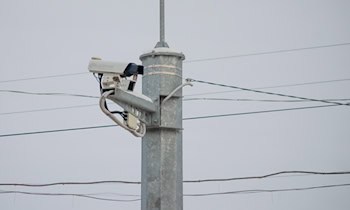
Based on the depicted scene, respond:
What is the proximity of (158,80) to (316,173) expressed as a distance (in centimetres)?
584

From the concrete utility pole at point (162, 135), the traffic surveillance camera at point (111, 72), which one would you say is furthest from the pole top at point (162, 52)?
the traffic surveillance camera at point (111, 72)

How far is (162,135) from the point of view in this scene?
98.2 inches

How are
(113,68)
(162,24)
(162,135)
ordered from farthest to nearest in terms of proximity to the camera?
(162,24), (162,135), (113,68)

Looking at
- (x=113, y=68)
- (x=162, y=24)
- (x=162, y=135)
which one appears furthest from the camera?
(x=162, y=24)

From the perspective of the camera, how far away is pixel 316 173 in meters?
7.88

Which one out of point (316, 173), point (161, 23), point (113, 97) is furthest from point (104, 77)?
point (316, 173)

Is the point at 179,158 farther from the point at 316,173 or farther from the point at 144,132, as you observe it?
the point at 316,173

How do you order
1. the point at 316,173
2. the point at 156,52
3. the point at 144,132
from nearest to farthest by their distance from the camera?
1. the point at 144,132
2. the point at 156,52
3. the point at 316,173

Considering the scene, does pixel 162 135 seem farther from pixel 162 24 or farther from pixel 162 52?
pixel 162 24

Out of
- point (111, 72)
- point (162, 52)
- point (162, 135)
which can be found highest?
point (162, 52)

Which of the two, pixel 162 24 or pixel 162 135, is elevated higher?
pixel 162 24

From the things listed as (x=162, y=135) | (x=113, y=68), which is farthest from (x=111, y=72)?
(x=162, y=135)

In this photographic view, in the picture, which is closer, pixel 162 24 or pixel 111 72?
pixel 111 72

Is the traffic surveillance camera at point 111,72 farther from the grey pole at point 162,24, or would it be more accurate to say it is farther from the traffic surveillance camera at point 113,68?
the grey pole at point 162,24
